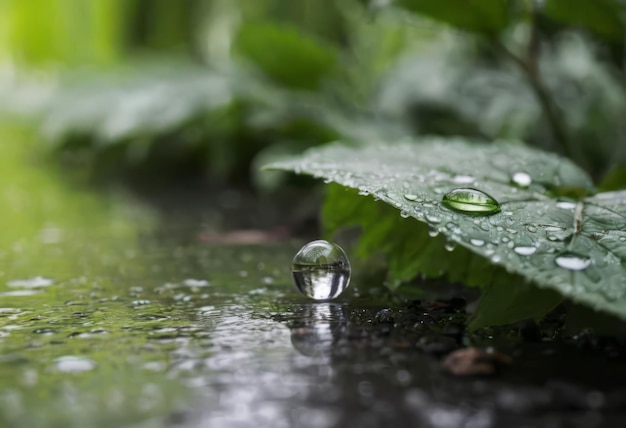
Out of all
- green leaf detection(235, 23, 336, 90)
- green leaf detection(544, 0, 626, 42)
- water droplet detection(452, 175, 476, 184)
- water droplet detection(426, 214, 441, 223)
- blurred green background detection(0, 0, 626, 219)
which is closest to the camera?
water droplet detection(426, 214, 441, 223)

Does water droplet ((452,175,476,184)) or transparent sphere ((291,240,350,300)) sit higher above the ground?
water droplet ((452,175,476,184))

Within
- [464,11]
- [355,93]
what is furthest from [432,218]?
[355,93]

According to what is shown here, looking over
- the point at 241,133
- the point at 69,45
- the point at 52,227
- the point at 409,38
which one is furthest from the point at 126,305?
the point at 69,45

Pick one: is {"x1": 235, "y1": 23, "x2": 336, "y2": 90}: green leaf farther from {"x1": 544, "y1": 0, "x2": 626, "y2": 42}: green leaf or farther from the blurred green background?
{"x1": 544, "y1": 0, "x2": 626, "y2": 42}: green leaf

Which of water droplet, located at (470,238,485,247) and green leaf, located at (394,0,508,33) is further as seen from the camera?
green leaf, located at (394,0,508,33)

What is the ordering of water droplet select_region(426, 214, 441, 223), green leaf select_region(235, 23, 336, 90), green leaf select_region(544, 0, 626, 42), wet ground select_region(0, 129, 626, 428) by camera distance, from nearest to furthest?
wet ground select_region(0, 129, 626, 428), water droplet select_region(426, 214, 441, 223), green leaf select_region(544, 0, 626, 42), green leaf select_region(235, 23, 336, 90)

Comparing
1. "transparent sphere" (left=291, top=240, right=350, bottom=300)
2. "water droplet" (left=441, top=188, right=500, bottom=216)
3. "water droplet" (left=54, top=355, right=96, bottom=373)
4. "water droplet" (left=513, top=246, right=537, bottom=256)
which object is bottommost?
"water droplet" (left=54, top=355, right=96, bottom=373)

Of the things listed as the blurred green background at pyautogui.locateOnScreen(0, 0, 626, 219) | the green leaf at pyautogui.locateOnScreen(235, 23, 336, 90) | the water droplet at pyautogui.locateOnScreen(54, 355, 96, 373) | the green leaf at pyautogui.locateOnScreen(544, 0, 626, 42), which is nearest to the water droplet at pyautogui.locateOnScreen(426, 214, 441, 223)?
the water droplet at pyautogui.locateOnScreen(54, 355, 96, 373)

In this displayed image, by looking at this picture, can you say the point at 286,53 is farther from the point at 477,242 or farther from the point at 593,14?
the point at 477,242

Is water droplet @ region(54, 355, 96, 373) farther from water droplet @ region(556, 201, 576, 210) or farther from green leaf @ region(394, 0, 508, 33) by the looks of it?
green leaf @ region(394, 0, 508, 33)

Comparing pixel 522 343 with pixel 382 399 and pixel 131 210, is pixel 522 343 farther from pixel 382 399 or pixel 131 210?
pixel 131 210
